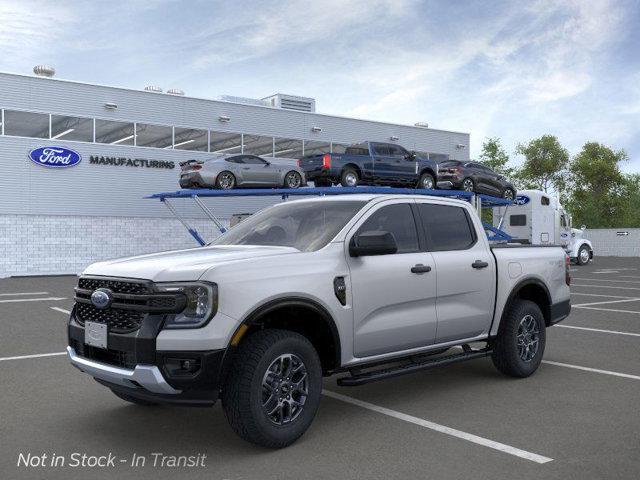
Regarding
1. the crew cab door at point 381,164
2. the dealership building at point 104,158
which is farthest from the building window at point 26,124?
the crew cab door at point 381,164

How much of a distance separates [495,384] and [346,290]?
2.40 meters

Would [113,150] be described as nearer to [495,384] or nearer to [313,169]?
[313,169]

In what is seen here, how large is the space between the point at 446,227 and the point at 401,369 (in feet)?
5.10

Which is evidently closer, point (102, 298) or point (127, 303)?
point (127, 303)

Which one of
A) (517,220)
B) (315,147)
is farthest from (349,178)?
(315,147)

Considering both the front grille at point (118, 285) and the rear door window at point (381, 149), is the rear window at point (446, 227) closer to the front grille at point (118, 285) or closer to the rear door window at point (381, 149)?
the front grille at point (118, 285)

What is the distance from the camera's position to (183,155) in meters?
30.3

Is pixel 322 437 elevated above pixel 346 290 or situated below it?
below

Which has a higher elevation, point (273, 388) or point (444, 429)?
point (273, 388)

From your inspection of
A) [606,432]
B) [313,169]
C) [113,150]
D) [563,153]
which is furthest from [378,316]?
[563,153]

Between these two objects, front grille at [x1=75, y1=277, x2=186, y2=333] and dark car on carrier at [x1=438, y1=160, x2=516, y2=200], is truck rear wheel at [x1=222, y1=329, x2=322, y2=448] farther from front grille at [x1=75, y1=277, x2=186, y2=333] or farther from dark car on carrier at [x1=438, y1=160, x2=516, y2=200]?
dark car on carrier at [x1=438, y1=160, x2=516, y2=200]

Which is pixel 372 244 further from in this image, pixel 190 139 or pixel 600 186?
pixel 600 186

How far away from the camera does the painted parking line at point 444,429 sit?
445 cm

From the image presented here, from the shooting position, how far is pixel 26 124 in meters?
26.5
